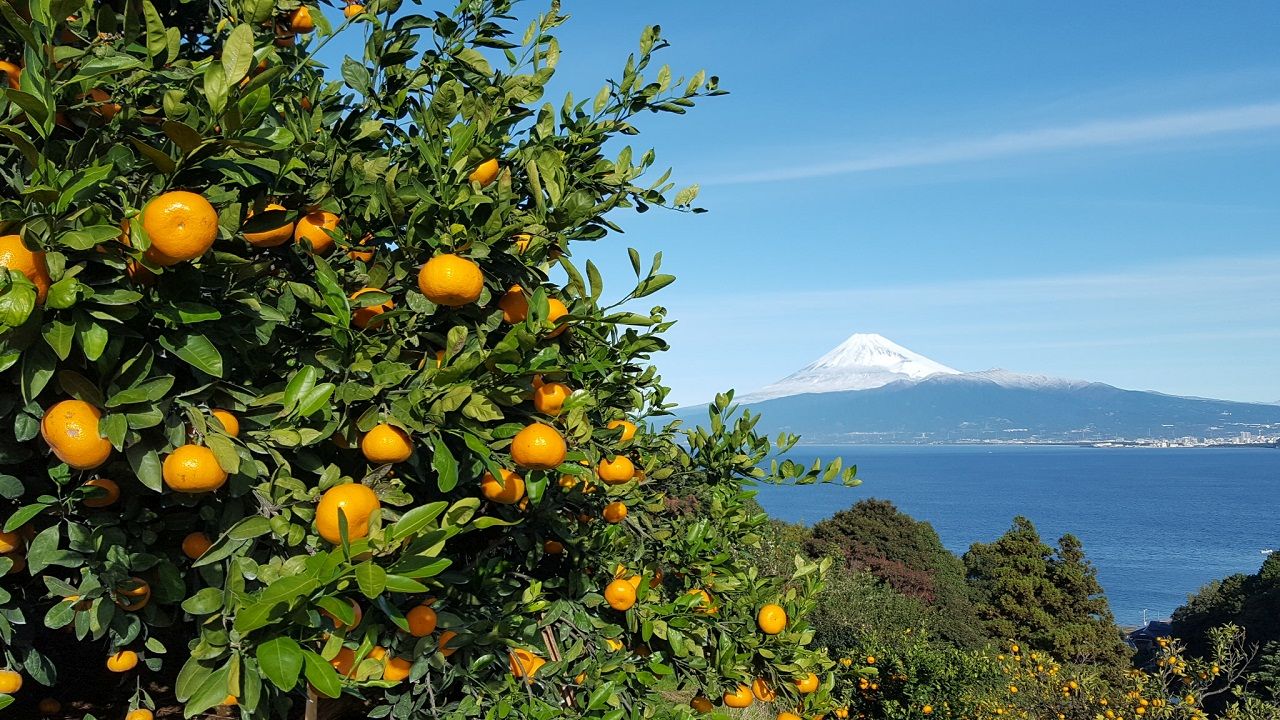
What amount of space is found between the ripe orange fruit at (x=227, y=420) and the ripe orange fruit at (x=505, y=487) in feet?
2.01

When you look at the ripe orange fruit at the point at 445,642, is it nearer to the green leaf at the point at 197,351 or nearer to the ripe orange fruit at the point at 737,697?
the green leaf at the point at 197,351

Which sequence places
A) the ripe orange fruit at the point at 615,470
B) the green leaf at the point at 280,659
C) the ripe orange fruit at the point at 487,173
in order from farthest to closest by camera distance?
the ripe orange fruit at the point at 615,470 < the ripe orange fruit at the point at 487,173 < the green leaf at the point at 280,659

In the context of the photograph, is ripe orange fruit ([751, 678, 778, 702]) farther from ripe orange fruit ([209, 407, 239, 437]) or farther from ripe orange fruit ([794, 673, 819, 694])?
ripe orange fruit ([209, 407, 239, 437])

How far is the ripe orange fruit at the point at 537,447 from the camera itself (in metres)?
1.77

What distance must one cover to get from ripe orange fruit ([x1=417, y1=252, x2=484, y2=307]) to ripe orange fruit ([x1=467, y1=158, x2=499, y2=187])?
0.47 m

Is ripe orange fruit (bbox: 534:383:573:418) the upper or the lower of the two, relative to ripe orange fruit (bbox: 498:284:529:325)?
lower

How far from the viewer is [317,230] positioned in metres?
1.92

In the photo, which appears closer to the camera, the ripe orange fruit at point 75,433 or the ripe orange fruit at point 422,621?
the ripe orange fruit at point 75,433

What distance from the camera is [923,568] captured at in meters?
27.9

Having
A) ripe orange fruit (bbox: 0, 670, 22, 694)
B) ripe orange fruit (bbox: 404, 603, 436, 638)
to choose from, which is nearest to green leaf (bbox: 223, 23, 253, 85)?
ripe orange fruit (bbox: 404, 603, 436, 638)

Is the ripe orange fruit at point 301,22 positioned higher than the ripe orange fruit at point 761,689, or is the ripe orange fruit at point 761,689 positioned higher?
the ripe orange fruit at point 301,22

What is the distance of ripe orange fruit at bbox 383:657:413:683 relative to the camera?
2303mm

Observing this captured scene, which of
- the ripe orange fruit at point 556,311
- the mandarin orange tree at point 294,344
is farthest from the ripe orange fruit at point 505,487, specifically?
the ripe orange fruit at point 556,311

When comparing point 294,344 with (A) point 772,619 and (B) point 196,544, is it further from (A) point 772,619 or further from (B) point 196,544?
(A) point 772,619
